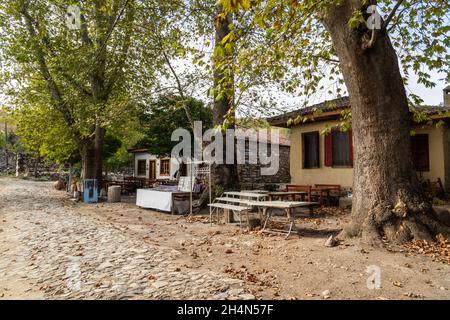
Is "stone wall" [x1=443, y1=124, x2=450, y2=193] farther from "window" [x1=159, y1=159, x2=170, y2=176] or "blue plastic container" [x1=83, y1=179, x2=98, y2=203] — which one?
"window" [x1=159, y1=159, x2=170, y2=176]

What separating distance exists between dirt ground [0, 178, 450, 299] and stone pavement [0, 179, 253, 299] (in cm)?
2

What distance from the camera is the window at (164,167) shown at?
24797 mm

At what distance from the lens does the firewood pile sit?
473cm

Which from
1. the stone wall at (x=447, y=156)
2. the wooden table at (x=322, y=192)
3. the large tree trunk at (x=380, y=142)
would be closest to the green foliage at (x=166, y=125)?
the wooden table at (x=322, y=192)

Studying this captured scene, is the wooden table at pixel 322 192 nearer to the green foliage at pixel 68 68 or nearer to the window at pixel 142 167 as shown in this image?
the green foliage at pixel 68 68

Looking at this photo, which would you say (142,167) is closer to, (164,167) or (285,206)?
(164,167)

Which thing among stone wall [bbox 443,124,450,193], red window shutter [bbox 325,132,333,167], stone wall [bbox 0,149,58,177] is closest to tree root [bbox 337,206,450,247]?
stone wall [bbox 443,124,450,193]

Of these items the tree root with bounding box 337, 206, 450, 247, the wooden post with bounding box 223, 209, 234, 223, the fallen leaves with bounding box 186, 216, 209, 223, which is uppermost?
the tree root with bounding box 337, 206, 450, 247

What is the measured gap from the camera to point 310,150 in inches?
524

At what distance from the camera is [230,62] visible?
577 cm

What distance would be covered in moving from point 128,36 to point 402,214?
12403 mm

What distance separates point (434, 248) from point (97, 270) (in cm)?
488
